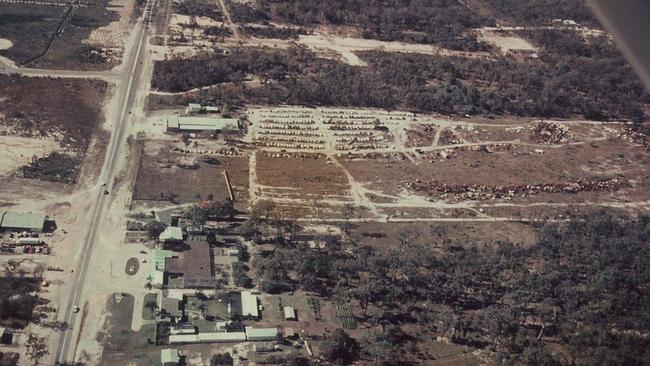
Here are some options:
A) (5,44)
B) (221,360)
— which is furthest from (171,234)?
(5,44)

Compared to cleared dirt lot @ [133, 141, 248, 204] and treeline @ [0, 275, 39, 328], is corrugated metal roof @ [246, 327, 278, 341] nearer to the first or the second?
treeline @ [0, 275, 39, 328]

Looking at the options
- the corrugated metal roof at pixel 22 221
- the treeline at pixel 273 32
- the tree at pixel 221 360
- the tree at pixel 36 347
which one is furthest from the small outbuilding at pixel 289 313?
the treeline at pixel 273 32

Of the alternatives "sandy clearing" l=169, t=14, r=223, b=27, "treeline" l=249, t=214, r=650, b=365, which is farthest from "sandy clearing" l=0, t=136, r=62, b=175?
"sandy clearing" l=169, t=14, r=223, b=27

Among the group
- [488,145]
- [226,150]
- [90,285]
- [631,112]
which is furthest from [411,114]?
[90,285]

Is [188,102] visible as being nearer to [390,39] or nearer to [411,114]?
[411,114]

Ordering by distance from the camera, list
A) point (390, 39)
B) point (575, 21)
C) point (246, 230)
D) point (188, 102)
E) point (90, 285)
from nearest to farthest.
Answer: point (90, 285), point (246, 230), point (188, 102), point (390, 39), point (575, 21)

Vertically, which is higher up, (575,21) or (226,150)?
(575,21)

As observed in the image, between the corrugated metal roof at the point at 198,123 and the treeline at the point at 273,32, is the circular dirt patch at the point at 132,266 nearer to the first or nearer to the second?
the corrugated metal roof at the point at 198,123
